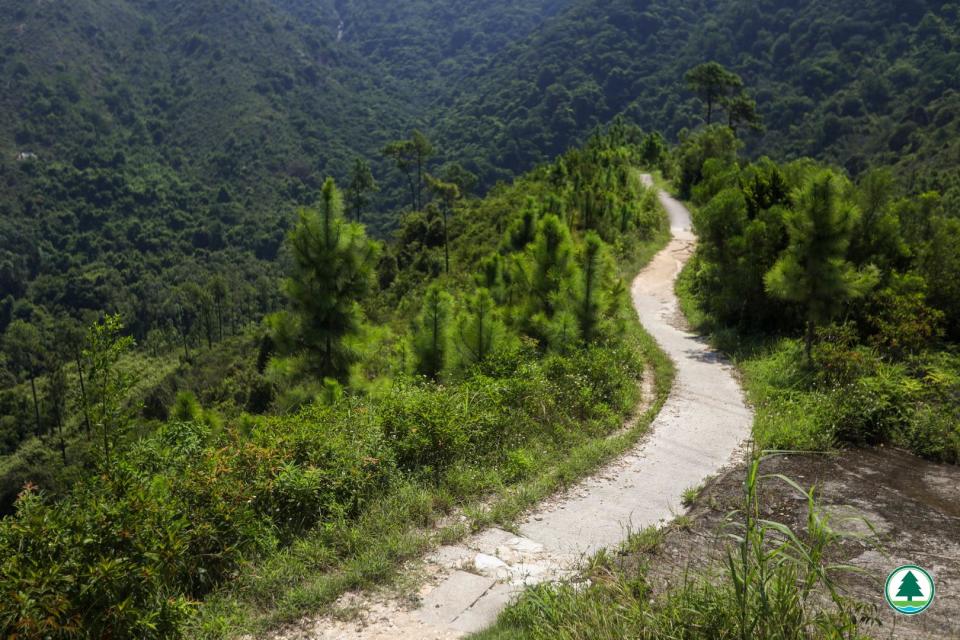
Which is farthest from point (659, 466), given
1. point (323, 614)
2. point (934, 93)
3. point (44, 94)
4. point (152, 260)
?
point (44, 94)

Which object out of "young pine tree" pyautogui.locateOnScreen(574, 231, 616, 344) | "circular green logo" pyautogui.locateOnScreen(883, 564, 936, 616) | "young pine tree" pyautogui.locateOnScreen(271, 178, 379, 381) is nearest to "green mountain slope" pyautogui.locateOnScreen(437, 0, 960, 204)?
"young pine tree" pyautogui.locateOnScreen(574, 231, 616, 344)

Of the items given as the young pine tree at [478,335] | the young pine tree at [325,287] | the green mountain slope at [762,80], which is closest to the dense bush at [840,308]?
the young pine tree at [478,335]

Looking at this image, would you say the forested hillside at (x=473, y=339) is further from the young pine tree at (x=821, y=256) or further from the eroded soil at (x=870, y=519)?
the eroded soil at (x=870, y=519)

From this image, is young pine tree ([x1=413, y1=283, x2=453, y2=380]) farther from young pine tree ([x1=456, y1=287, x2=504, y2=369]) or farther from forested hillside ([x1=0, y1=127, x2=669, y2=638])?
young pine tree ([x1=456, y1=287, x2=504, y2=369])

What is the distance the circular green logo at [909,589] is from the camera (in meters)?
2.53

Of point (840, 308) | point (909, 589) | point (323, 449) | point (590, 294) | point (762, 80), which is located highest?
point (762, 80)

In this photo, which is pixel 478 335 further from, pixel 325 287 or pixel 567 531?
pixel 567 531

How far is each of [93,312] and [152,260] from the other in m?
15.8

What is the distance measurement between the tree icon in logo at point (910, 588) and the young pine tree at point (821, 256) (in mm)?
7031

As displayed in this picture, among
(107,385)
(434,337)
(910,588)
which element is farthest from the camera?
(434,337)

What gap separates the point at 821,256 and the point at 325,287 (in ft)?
24.3

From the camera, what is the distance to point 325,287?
9.38 m

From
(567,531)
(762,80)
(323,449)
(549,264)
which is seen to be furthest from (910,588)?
(762,80)

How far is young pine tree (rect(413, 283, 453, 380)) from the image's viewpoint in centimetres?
886
